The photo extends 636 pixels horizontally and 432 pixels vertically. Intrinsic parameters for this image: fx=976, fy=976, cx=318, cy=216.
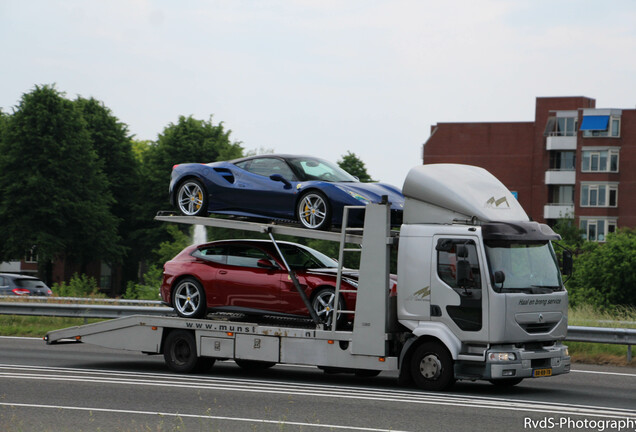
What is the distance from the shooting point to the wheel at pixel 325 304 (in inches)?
540

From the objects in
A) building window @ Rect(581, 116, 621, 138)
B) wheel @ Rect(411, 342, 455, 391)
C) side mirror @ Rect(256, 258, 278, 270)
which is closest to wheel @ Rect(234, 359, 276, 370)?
side mirror @ Rect(256, 258, 278, 270)

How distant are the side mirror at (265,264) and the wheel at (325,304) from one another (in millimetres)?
811

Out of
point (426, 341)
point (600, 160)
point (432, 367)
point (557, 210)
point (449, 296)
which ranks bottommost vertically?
point (432, 367)

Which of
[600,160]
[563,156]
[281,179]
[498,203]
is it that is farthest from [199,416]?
[563,156]

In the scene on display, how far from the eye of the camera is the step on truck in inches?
491

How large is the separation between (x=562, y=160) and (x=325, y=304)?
64.6 meters

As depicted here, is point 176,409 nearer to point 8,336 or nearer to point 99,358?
point 99,358

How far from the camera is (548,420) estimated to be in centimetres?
1031

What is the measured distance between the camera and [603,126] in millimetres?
70562

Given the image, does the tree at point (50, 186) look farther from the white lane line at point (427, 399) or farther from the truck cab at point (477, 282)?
the truck cab at point (477, 282)

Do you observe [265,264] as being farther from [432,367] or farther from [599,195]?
[599,195]

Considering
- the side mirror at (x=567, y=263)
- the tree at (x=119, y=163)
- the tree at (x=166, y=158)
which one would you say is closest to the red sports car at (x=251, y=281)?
the side mirror at (x=567, y=263)

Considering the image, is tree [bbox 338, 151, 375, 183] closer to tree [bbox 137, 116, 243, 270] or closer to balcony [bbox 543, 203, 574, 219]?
tree [bbox 137, 116, 243, 270]

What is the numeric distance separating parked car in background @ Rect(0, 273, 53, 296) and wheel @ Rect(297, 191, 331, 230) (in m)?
25.8
